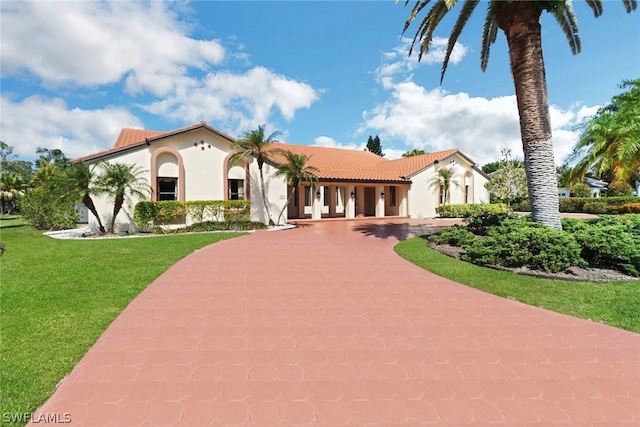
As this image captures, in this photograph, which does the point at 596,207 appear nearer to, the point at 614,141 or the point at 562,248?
the point at 614,141

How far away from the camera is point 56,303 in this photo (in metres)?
5.84

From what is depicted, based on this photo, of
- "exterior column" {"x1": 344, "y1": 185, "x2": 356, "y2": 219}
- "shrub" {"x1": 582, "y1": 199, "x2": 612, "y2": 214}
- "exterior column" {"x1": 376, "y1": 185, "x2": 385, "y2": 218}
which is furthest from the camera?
"shrub" {"x1": 582, "y1": 199, "x2": 612, "y2": 214}

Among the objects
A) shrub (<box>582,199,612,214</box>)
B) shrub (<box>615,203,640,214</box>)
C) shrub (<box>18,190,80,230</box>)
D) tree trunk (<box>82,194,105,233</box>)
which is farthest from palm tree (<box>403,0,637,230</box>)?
shrub (<box>582,199,612,214</box>)

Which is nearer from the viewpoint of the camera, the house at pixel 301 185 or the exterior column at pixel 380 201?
the house at pixel 301 185

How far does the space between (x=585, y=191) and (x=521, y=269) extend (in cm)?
4103

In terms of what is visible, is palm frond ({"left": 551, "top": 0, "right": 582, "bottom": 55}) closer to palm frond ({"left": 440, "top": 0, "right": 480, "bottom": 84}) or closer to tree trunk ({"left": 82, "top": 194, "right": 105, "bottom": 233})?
palm frond ({"left": 440, "top": 0, "right": 480, "bottom": 84})

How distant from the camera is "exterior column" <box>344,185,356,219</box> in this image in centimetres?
2680

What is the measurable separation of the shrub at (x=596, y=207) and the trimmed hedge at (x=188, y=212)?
1352 inches

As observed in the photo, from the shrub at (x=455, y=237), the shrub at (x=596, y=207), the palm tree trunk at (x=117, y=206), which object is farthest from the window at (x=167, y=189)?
the shrub at (x=596, y=207)

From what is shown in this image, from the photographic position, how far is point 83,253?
10805 mm

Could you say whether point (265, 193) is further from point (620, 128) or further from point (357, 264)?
point (620, 128)

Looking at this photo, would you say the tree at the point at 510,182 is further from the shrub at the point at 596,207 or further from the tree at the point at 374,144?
the tree at the point at 374,144

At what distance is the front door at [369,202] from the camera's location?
98.5ft

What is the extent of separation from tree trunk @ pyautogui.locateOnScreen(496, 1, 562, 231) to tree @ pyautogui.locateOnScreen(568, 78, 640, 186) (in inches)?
233
